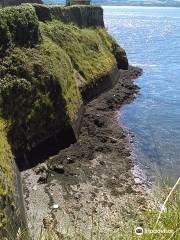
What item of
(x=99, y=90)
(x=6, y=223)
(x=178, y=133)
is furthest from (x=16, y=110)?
(x=99, y=90)

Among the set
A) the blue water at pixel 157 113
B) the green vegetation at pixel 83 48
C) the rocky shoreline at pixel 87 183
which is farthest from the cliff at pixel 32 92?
the blue water at pixel 157 113

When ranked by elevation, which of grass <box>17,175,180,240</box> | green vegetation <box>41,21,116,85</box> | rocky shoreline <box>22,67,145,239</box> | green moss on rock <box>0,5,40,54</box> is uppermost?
grass <box>17,175,180,240</box>

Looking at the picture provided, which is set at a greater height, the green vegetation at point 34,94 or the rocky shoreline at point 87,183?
the green vegetation at point 34,94

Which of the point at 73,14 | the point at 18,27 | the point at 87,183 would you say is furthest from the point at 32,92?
the point at 73,14

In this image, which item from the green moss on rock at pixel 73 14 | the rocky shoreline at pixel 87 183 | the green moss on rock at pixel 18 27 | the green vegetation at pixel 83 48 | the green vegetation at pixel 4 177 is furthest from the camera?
the green moss on rock at pixel 73 14

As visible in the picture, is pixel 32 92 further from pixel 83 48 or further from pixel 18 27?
pixel 83 48

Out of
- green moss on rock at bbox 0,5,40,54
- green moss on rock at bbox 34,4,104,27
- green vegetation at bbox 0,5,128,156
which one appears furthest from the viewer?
green moss on rock at bbox 34,4,104,27

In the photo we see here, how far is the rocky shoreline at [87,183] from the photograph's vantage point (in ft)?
60.9

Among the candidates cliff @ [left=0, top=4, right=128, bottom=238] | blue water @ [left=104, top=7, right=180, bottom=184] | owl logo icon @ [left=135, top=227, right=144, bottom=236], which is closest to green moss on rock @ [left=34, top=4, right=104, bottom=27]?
cliff @ [left=0, top=4, right=128, bottom=238]

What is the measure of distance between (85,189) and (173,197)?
50.6 feet

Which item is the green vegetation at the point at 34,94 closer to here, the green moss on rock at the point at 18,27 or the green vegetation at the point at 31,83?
the green vegetation at the point at 31,83

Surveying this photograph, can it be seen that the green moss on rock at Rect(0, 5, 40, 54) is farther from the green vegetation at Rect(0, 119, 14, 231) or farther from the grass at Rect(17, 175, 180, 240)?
the grass at Rect(17, 175, 180, 240)

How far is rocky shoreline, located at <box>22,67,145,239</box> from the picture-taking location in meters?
18.6

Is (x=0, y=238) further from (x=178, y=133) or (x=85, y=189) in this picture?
(x=178, y=133)
